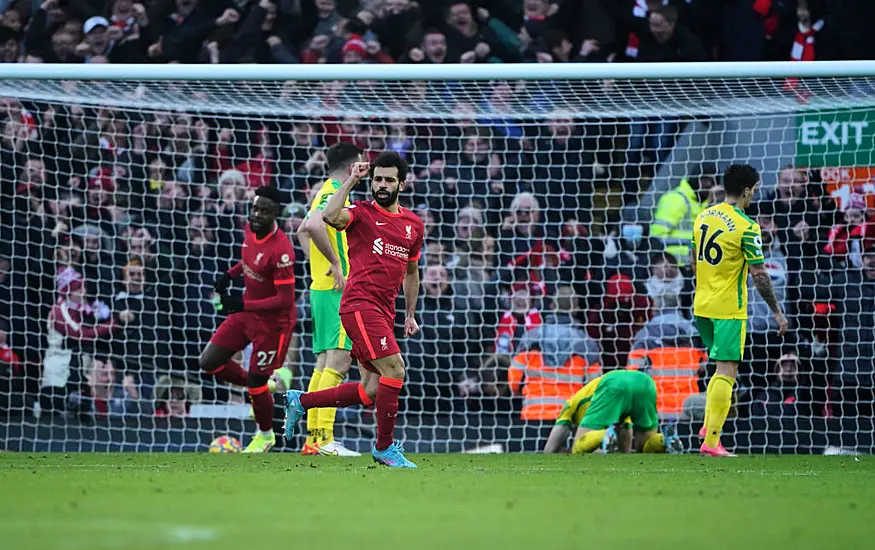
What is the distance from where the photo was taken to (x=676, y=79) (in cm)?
946

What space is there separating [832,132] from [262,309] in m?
5.17

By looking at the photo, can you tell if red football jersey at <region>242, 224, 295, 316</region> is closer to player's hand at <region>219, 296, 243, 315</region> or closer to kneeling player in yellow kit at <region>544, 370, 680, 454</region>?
player's hand at <region>219, 296, 243, 315</region>

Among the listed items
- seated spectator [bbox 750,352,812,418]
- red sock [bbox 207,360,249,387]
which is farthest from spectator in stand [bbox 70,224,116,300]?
seated spectator [bbox 750,352,812,418]

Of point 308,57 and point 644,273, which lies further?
point 308,57

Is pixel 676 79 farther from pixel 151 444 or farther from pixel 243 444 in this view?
pixel 151 444

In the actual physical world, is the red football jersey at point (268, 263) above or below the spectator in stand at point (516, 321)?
above

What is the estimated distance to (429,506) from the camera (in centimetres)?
505

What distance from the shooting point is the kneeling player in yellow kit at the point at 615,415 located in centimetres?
953

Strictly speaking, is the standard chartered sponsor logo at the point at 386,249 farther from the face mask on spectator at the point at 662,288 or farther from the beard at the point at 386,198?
the face mask on spectator at the point at 662,288

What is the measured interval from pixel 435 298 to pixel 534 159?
1.82 metres

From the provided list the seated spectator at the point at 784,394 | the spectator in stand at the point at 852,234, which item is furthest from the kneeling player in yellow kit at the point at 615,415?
the spectator in stand at the point at 852,234

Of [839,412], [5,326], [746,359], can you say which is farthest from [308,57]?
[839,412]

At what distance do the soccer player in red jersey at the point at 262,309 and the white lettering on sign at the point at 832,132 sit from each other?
15.4 feet

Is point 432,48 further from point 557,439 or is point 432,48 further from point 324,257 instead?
point 557,439
